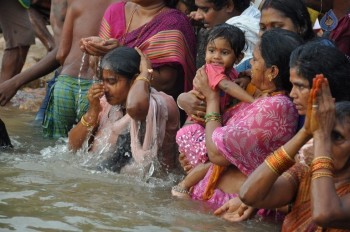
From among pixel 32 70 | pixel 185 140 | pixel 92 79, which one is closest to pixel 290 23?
pixel 185 140

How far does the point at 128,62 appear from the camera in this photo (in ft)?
20.7

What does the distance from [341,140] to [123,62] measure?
7.70 ft

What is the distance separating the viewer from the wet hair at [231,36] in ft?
18.8

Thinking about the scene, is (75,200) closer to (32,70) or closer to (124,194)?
(124,194)

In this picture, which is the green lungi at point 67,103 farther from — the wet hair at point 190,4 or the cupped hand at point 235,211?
the cupped hand at point 235,211

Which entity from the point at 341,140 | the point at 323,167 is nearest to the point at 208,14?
the point at 341,140

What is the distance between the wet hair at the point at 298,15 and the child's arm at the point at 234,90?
59 cm

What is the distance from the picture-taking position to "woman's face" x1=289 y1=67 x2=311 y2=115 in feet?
15.5

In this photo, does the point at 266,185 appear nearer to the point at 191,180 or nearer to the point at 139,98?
the point at 191,180

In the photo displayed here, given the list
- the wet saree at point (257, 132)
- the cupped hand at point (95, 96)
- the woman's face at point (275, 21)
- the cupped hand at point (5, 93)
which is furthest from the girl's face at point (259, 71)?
the cupped hand at point (5, 93)

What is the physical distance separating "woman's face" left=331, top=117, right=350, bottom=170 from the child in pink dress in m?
1.40

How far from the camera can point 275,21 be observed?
19.2 feet

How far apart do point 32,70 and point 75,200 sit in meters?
3.12

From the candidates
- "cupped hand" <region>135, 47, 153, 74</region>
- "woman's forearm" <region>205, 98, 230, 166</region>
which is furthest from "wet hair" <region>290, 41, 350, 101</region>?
"cupped hand" <region>135, 47, 153, 74</region>
